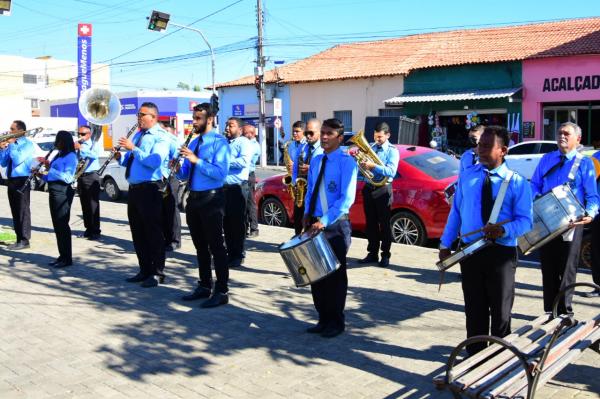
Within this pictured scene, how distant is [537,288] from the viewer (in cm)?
713

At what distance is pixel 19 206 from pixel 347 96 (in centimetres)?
2540

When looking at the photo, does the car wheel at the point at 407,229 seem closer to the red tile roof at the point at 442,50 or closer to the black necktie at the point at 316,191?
the black necktie at the point at 316,191

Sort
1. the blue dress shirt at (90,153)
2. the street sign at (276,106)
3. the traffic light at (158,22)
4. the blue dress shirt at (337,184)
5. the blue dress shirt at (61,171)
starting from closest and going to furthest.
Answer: the blue dress shirt at (337,184) → the blue dress shirt at (61,171) → the blue dress shirt at (90,153) → the traffic light at (158,22) → the street sign at (276,106)

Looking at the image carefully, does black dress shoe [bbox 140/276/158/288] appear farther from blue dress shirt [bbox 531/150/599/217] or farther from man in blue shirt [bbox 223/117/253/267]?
blue dress shirt [bbox 531/150/599/217]

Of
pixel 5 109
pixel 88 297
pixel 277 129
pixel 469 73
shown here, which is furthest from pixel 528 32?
pixel 5 109

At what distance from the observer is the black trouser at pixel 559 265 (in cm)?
547

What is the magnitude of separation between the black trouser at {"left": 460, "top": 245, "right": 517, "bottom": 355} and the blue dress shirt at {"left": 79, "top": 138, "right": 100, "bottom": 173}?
7.56 m

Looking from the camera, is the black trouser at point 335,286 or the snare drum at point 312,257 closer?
the snare drum at point 312,257

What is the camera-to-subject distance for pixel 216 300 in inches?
256

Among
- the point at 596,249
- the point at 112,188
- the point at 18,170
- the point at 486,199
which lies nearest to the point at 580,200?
the point at 596,249

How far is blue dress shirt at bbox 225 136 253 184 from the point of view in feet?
28.0

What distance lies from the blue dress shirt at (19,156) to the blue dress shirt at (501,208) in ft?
22.9

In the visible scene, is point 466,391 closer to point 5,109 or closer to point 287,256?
point 287,256

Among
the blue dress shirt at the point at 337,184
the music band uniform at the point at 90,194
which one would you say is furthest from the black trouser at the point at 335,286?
the music band uniform at the point at 90,194
